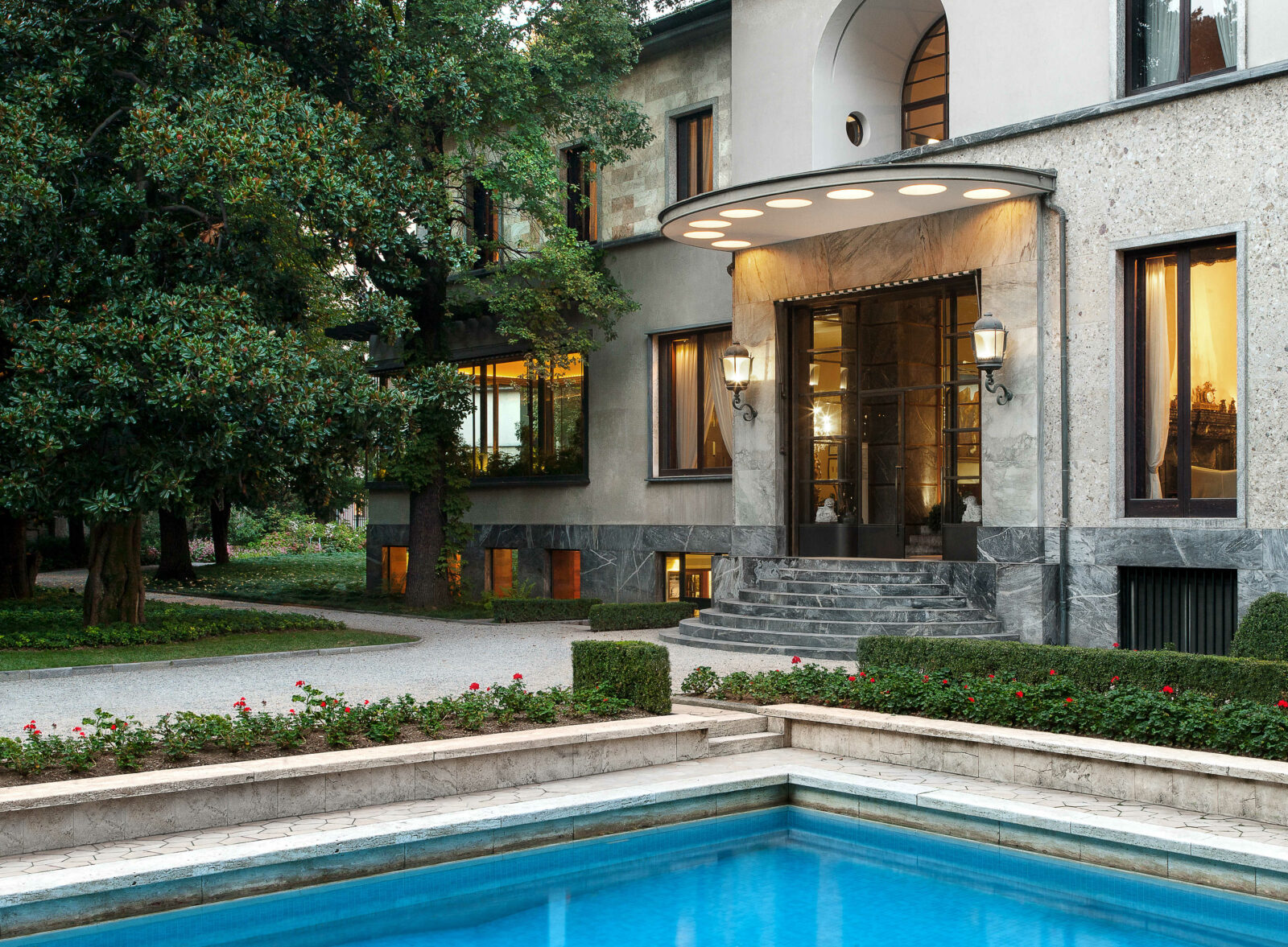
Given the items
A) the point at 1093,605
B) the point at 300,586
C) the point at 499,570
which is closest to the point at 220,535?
the point at 300,586

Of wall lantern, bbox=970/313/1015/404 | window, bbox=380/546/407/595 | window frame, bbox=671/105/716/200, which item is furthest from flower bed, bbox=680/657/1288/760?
window, bbox=380/546/407/595

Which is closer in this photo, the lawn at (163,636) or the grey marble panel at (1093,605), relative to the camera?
the grey marble panel at (1093,605)

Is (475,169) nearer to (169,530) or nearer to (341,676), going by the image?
(341,676)

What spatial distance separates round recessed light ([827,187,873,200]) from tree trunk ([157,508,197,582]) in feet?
65.1

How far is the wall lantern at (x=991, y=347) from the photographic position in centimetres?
1462

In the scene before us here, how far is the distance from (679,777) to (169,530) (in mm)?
23648

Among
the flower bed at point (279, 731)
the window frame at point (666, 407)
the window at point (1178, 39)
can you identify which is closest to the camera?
the flower bed at point (279, 731)

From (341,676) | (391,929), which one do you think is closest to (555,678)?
(341,676)

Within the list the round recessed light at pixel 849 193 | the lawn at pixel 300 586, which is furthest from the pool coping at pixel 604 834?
the lawn at pixel 300 586

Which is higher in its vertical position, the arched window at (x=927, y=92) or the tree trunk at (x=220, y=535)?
the arched window at (x=927, y=92)

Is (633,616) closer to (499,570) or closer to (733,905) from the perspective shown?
(499,570)

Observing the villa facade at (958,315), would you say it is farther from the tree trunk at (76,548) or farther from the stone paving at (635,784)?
the tree trunk at (76,548)

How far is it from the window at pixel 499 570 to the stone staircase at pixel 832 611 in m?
7.49

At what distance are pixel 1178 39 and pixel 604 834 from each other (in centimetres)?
1101
